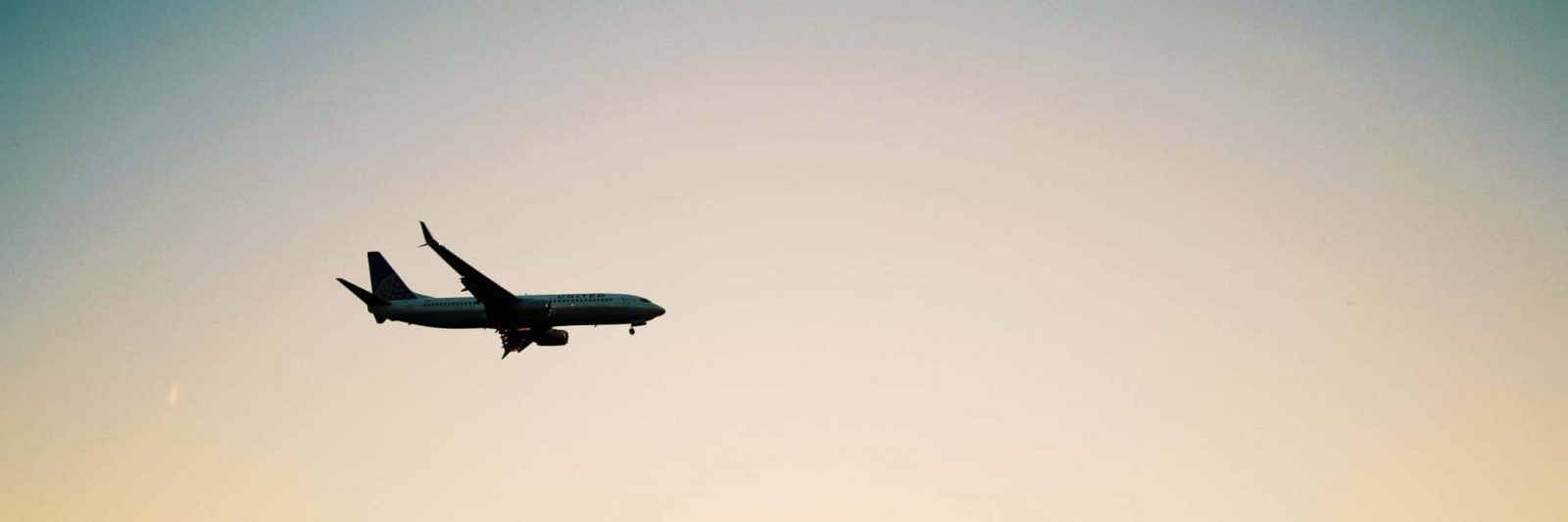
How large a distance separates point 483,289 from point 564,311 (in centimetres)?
666

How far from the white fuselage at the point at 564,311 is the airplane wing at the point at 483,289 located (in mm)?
1481

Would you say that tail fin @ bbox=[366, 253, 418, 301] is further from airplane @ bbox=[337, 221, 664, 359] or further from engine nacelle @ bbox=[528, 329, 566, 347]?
engine nacelle @ bbox=[528, 329, 566, 347]

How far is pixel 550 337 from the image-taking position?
97.6 metres

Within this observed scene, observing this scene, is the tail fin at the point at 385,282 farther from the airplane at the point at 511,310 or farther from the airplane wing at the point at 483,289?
the airplane wing at the point at 483,289

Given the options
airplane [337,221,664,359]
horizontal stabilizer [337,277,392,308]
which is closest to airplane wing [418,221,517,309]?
airplane [337,221,664,359]

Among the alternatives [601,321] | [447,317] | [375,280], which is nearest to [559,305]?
[601,321]

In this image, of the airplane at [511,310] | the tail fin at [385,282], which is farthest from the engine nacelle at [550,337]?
the tail fin at [385,282]

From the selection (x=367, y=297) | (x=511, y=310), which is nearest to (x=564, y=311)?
(x=511, y=310)

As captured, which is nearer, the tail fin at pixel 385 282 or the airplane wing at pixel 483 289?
the airplane wing at pixel 483 289

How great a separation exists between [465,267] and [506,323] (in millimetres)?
7886

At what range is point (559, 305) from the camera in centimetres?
9169

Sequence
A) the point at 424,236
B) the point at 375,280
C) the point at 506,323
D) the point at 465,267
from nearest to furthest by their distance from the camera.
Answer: the point at 424,236
the point at 465,267
the point at 506,323
the point at 375,280

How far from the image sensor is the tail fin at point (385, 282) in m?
101

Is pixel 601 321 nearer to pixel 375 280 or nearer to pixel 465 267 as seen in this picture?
pixel 465 267
